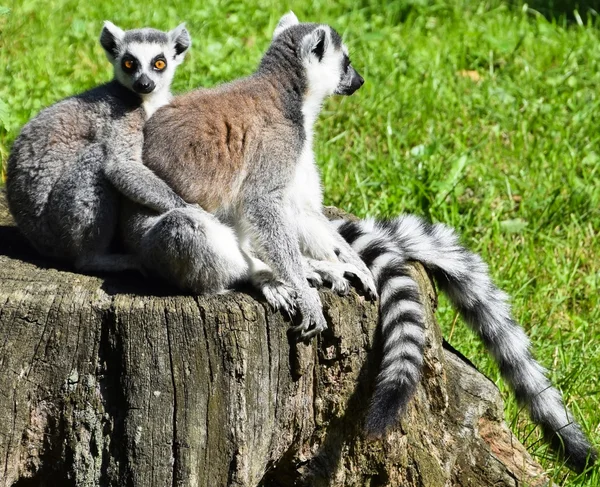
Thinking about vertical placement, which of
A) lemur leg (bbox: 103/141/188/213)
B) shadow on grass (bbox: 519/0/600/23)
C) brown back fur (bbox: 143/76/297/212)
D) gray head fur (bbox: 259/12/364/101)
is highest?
gray head fur (bbox: 259/12/364/101)

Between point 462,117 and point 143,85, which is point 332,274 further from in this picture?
point 462,117

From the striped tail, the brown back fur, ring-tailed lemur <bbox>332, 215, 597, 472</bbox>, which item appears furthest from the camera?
ring-tailed lemur <bbox>332, 215, 597, 472</bbox>

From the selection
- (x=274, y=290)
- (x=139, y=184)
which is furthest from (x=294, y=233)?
(x=139, y=184)

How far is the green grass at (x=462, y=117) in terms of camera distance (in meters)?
5.12

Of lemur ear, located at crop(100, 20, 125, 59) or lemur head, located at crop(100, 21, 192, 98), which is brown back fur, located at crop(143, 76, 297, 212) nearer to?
lemur head, located at crop(100, 21, 192, 98)

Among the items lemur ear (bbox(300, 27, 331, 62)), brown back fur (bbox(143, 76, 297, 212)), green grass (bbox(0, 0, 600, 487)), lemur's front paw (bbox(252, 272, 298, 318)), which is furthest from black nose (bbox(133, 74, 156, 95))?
green grass (bbox(0, 0, 600, 487))

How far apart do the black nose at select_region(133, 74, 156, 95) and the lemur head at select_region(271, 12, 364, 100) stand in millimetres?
606

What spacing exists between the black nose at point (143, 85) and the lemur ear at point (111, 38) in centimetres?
28

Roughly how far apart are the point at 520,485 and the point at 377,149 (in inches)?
114

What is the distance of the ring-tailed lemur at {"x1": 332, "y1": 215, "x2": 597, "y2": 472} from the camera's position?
142 inches

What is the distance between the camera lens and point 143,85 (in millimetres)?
3574

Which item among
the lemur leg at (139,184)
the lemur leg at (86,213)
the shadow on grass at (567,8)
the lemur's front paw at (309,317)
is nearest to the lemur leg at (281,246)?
the lemur's front paw at (309,317)

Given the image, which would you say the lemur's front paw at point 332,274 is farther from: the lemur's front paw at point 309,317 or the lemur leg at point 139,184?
the lemur leg at point 139,184

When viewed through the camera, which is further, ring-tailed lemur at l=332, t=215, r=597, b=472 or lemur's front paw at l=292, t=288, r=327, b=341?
ring-tailed lemur at l=332, t=215, r=597, b=472
